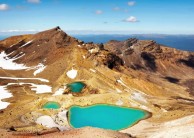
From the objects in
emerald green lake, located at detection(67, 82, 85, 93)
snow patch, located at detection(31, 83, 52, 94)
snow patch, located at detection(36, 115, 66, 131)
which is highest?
emerald green lake, located at detection(67, 82, 85, 93)

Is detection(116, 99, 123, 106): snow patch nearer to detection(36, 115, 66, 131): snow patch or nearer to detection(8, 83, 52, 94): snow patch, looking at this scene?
detection(36, 115, 66, 131): snow patch

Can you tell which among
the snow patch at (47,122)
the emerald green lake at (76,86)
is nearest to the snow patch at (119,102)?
the snow patch at (47,122)

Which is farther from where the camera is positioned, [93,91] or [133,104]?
[93,91]

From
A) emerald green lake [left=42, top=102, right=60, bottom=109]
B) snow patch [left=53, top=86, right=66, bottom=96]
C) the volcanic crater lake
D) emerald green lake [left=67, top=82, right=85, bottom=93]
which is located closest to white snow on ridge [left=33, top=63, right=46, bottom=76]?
emerald green lake [left=67, top=82, right=85, bottom=93]

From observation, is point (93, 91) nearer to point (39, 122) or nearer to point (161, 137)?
point (39, 122)

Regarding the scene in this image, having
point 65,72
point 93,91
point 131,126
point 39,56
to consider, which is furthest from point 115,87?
point 39,56

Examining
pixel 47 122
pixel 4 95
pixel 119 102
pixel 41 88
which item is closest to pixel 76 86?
pixel 41 88

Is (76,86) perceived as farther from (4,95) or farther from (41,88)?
(4,95)
